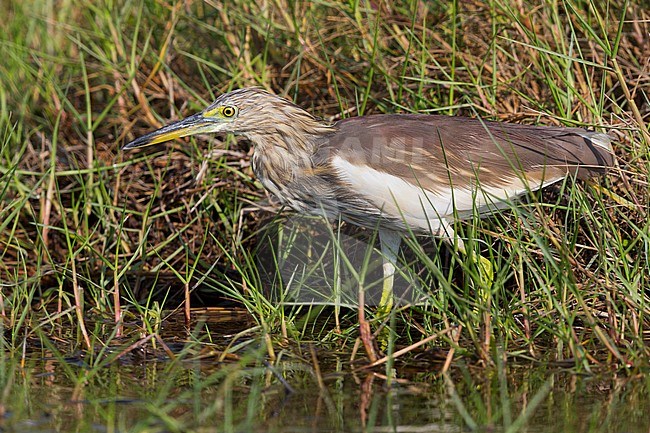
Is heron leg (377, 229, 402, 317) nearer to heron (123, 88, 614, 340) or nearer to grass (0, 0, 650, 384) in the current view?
heron (123, 88, 614, 340)

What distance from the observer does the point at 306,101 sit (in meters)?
5.45

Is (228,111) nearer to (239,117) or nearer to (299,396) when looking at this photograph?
(239,117)

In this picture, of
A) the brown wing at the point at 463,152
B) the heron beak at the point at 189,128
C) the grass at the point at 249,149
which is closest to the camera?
the grass at the point at 249,149

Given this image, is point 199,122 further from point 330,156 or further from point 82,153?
point 82,153

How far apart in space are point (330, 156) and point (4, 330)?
1485 mm

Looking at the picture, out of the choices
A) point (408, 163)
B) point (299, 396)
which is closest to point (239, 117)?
point (408, 163)

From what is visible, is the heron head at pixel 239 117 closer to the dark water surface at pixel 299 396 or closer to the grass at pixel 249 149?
the grass at pixel 249 149

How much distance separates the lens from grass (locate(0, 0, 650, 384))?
396 cm

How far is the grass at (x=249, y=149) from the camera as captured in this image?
13.0ft

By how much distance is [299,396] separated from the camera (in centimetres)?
316

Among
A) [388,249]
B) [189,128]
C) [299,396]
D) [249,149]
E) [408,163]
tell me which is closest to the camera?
[299,396]

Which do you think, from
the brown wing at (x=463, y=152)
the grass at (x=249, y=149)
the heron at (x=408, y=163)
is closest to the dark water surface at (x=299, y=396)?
the grass at (x=249, y=149)

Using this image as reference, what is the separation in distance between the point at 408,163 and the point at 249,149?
151cm

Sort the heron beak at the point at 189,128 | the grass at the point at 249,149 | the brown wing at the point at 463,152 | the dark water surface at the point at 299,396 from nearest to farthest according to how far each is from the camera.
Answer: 1. the dark water surface at the point at 299,396
2. the grass at the point at 249,149
3. the brown wing at the point at 463,152
4. the heron beak at the point at 189,128
